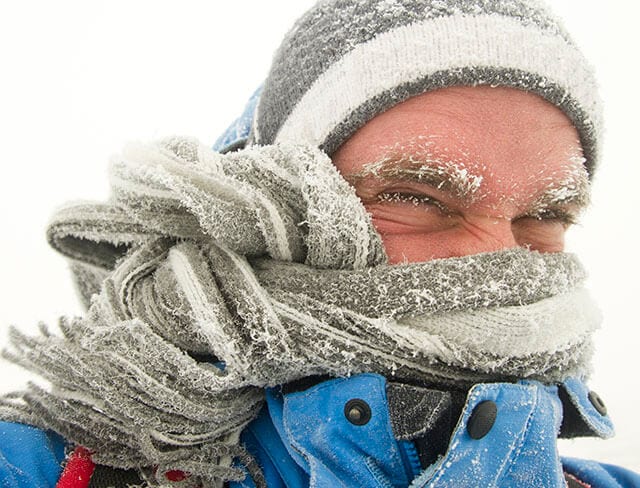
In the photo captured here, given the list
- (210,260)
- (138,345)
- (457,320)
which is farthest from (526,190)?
(138,345)

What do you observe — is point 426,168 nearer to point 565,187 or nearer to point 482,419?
point 565,187

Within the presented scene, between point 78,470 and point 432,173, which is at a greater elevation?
point 432,173

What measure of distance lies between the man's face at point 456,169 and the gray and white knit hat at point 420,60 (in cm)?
4

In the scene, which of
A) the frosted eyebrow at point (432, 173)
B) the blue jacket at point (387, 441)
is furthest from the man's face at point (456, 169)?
the blue jacket at point (387, 441)

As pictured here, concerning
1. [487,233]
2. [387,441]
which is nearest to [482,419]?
[387,441]

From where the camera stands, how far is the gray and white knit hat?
118 cm

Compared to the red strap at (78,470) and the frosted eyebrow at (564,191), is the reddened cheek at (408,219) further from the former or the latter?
the red strap at (78,470)

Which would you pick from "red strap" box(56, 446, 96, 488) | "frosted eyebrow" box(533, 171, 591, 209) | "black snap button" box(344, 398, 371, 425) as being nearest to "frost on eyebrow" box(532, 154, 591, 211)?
"frosted eyebrow" box(533, 171, 591, 209)

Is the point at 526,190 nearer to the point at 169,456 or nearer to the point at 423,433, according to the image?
the point at 423,433

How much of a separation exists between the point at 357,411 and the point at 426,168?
50 centimetres

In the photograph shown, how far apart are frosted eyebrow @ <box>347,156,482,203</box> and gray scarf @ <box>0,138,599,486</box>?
0.10 m

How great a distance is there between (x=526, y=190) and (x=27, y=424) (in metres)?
1.11

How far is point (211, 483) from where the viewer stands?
3.41 ft

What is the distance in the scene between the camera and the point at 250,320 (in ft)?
3.27
